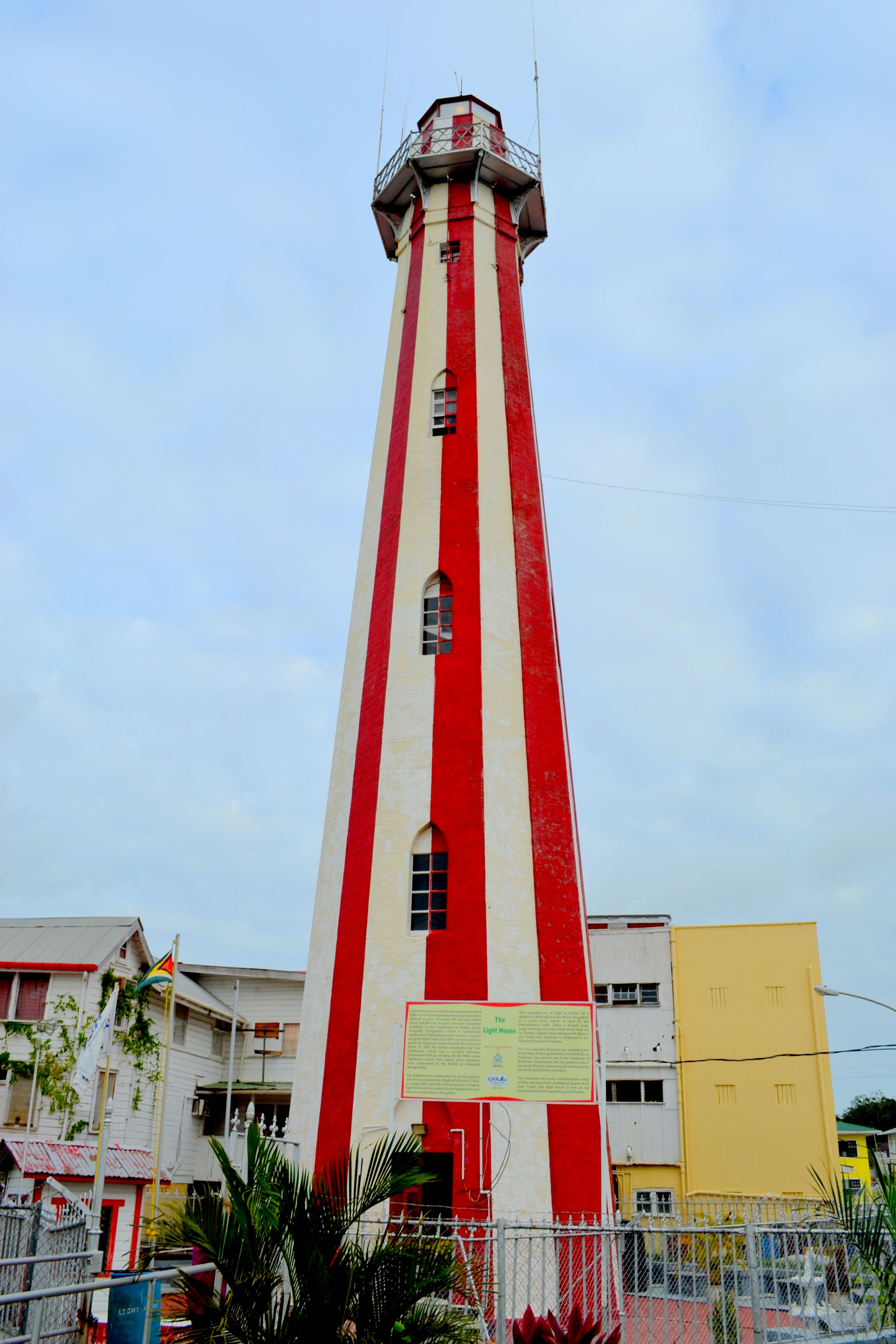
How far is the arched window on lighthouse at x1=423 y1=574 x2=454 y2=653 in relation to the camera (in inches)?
955

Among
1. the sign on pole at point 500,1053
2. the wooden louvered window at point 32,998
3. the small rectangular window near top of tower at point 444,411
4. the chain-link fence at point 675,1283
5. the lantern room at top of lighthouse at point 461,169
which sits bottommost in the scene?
the chain-link fence at point 675,1283

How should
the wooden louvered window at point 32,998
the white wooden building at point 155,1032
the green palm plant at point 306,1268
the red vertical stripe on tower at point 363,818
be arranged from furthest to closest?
the wooden louvered window at point 32,998
the white wooden building at point 155,1032
the red vertical stripe on tower at point 363,818
the green palm plant at point 306,1268

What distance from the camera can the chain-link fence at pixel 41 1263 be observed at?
13445mm

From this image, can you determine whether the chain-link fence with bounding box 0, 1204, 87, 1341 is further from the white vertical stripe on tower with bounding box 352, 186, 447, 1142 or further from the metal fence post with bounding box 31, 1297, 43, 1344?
the white vertical stripe on tower with bounding box 352, 186, 447, 1142

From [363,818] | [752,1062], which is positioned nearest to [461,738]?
[363,818]

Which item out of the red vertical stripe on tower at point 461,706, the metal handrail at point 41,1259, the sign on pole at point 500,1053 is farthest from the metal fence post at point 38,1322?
the red vertical stripe on tower at point 461,706

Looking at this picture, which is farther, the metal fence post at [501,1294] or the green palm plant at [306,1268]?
the metal fence post at [501,1294]

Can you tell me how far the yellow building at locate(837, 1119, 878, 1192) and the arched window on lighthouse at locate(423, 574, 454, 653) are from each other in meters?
25.2

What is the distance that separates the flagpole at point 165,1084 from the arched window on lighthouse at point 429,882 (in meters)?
9.62

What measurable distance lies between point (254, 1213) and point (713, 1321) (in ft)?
24.5

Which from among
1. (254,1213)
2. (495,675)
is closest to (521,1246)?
(495,675)

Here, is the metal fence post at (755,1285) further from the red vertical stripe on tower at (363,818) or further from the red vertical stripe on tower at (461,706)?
the red vertical stripe on tower at (363,818)

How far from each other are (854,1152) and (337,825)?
175 ft

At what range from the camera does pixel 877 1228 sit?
9.31m
